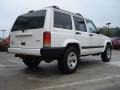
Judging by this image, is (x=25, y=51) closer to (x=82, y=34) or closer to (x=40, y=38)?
(x=40, y=38)

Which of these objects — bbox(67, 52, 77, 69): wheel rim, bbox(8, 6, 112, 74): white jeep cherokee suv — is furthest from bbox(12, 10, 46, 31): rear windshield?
bbox(67, 52, 77, 69): wheel rim

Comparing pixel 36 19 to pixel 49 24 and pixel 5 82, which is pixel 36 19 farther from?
pixel 5 82

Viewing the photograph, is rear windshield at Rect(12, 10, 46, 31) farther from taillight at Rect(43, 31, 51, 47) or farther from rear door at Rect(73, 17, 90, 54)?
rear door at Rect(73, 17, 90, 54)

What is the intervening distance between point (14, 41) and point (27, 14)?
3.47ft

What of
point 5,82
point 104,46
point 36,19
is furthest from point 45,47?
point 104,46

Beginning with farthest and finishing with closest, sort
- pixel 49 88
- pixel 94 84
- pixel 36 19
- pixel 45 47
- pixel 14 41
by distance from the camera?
1. pixel 14 41
2. pixel 36 19
3. pixel 45 47
4. pixel 94 84
5. pixel 49 88

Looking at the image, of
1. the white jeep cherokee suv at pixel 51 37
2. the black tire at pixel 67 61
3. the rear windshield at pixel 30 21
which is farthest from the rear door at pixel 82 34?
the rear windshield at pixel 30 21

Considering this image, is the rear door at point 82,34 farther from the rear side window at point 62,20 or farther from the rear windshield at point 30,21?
the rear windshield at point 30,21

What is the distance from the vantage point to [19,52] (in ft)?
25.8

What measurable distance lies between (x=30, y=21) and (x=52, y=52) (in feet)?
4.66

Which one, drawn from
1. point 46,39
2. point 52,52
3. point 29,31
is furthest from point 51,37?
point 29,31

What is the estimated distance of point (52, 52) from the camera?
728 cm

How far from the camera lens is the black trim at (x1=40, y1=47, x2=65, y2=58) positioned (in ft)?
23.3

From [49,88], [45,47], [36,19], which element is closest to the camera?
[49,88]
